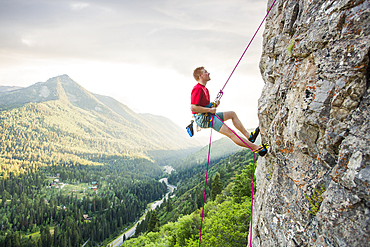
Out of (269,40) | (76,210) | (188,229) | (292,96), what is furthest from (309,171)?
(76,210)

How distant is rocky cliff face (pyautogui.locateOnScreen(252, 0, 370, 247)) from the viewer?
13.4 ft

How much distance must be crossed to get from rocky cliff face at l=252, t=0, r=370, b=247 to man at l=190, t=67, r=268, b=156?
3.02ft

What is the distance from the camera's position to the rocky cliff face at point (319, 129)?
407 cm

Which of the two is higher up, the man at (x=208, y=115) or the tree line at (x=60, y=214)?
the man at (x=208, y=115)

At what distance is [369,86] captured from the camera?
13.4ft

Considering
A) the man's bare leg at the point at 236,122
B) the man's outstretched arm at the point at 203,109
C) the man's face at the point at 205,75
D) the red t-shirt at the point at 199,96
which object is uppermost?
the man's face at the point at 205,75

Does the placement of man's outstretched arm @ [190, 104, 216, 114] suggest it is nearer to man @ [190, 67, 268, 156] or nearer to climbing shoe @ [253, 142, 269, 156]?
man @ [190, 67, 268, 156]

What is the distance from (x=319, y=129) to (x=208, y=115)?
154 inches

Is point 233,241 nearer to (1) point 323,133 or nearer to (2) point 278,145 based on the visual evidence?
(2) point 278,145

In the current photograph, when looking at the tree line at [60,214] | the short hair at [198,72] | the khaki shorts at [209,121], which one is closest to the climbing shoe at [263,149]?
the khaki shorts at [209,121]

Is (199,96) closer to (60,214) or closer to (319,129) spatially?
(319,129)

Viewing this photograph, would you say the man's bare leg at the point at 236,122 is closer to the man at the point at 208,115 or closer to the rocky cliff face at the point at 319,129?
the man at the point at 208,115

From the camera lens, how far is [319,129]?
507 centimetres

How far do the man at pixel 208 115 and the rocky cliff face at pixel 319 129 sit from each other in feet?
3.02
